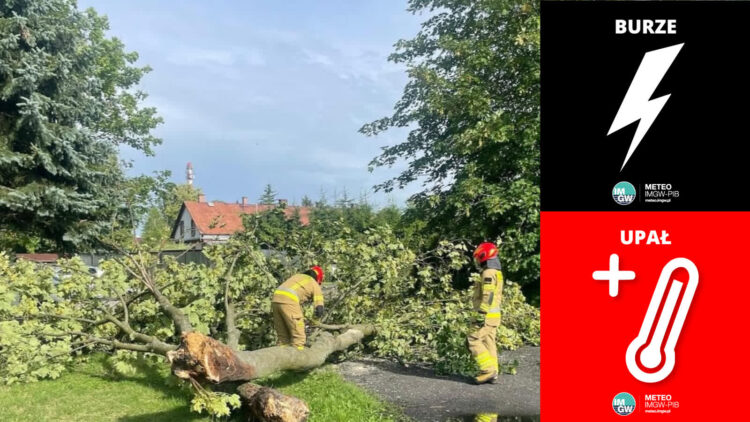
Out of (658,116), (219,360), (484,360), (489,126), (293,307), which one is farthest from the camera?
(489,126)

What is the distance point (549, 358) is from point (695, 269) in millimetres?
848

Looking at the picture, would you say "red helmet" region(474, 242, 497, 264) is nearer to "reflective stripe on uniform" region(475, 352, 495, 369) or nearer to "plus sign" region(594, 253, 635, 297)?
"reflective stripe on uniform" region(475, 352, 495, 369)

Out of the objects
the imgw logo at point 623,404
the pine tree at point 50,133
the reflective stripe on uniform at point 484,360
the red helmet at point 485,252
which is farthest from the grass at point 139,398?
the pine tree at point 50,133

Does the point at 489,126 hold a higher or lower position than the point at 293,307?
higher

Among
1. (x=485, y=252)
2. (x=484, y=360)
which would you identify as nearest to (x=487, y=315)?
(x=484, y=360)

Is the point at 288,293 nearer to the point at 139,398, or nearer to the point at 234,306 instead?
the point at 234,306

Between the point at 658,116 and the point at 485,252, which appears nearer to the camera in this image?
the point at 658,116

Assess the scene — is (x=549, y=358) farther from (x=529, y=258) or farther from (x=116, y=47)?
(x=116, y=47)

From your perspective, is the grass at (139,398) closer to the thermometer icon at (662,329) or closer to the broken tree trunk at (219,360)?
the broken tree trunk at (219,360)

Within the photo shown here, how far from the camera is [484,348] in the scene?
6.00 m

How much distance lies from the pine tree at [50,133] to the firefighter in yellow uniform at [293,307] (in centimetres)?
766

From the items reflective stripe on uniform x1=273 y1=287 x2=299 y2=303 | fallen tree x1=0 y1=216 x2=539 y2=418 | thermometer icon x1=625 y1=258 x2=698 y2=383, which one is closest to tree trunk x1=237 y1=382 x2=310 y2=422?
fallen tree x1=0 y1=216 x2=539 y2=418

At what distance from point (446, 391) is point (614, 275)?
10.8ft

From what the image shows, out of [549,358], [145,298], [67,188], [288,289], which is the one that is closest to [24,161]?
A: [67,188]
